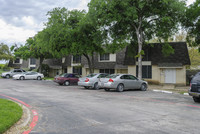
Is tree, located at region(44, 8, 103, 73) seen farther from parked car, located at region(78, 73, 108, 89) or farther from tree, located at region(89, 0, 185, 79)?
parked car, located at region(78, 73, 108, 89)

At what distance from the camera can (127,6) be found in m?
20.4

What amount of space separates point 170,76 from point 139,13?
10.1 metres

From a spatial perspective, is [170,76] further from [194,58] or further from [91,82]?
[194,58]

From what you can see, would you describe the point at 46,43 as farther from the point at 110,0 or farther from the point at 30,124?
the point at 30,124

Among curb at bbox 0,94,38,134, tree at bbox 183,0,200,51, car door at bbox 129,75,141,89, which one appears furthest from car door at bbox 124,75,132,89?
curb at bbox 0,94,38,134

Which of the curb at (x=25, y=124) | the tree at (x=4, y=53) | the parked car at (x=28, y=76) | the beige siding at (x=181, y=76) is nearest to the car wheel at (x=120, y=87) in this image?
the curb at (x=25, y=124)

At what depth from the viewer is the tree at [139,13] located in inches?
804

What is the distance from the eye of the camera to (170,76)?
27078 mm

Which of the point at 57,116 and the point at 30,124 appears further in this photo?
the point at 57,116

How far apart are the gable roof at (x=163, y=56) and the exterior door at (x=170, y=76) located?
1232mm

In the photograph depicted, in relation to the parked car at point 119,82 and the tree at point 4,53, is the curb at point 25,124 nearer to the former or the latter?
the parked car at point 119,82

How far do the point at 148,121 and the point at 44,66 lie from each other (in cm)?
3961

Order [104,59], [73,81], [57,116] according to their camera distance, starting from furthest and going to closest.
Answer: [104,59] → [73,81] → [57,116]

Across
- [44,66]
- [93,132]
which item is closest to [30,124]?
[93,132]
